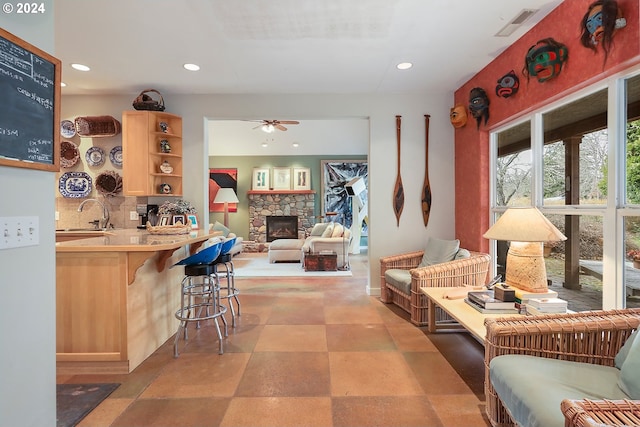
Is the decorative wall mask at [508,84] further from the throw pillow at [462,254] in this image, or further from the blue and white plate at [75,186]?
the blue and white plate at [75,186]

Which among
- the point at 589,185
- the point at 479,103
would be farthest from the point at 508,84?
the point at 589,185

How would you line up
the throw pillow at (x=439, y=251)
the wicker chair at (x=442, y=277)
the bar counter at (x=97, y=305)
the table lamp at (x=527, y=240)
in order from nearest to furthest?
the table lamp at (x=527, y=240) → the bar counter at (x=97, y=305) → the wicker chair at (x=442, y=277) → the throw pillow at (x=439, y=251)

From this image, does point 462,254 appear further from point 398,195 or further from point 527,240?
point 527,240

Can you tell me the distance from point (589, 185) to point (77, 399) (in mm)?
3753

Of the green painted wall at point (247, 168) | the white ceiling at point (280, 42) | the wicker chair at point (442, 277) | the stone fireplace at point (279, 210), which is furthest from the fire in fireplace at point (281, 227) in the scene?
the wicker chair at point (442, 277)

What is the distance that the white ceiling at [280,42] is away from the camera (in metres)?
2.38

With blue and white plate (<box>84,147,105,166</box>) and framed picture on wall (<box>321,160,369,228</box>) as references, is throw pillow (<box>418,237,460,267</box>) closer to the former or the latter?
blue and white plate (<box>84,147,105,166</box>)

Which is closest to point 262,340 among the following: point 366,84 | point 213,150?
point 366,84

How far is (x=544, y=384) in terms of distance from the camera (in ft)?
4.25

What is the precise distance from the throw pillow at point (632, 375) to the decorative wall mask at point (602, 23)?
1789 mm

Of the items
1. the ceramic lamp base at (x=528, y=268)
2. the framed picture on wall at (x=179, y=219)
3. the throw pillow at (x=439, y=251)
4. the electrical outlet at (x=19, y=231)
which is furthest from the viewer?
the throw pillow at (x=439, y=251)

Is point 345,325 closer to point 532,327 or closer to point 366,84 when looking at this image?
point 532,327

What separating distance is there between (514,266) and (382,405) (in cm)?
135

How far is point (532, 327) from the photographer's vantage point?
5.21 ft
